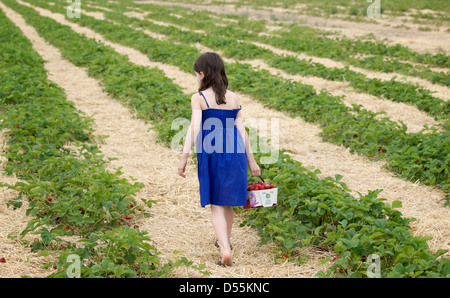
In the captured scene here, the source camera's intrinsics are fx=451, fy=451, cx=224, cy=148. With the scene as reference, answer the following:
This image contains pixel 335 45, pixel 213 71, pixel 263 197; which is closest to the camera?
pixel 213 71

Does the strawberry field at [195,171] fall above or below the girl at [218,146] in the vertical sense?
below

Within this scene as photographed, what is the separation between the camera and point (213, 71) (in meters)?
3.59

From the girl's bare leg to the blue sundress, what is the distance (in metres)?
0.11

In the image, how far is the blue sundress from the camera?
3648mm

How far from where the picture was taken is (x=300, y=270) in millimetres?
3730

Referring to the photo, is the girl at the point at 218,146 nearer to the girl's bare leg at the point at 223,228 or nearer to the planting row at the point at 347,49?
the girl's bare leg at the point at 223,228

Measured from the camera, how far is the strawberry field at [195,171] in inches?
142

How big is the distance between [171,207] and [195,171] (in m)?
1.02

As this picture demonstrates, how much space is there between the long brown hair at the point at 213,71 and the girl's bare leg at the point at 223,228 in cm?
90

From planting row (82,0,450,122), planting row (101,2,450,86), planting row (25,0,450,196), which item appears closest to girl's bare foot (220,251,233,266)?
planting row (25,0,450,196)

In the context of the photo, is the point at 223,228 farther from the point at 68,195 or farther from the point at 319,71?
the point at 319,71

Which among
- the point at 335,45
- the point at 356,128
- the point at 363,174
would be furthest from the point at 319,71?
the point at 363,174

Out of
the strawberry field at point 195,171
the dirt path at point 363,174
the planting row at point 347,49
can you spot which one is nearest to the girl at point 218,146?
Answer: the strawberry field at point 195,171
